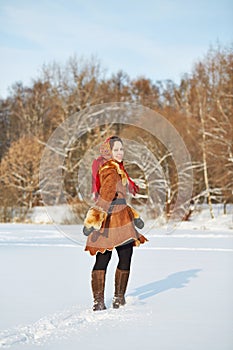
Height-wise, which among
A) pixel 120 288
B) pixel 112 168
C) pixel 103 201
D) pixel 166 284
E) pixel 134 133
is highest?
pixel 134 133

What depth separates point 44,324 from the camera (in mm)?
3316

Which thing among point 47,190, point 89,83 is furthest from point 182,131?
point 89,83

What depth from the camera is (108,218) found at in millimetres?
3953

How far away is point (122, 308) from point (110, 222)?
0.65 metres

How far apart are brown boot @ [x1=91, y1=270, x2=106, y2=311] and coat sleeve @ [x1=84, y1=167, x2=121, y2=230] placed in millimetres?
377

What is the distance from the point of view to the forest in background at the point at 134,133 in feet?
60.0

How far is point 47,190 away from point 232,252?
42.9ft

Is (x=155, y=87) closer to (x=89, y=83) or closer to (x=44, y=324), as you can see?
(x=89, y=83)

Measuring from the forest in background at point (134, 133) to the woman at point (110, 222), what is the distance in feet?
40.1

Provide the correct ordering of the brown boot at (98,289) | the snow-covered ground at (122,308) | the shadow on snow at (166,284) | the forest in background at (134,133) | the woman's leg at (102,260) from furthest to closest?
the forest in background at (134,133)
the shadow on snow at (166,284)
the woman's leg at (102,260)
the brown boot at (98,289)
the snow-covered ground at (122,308)

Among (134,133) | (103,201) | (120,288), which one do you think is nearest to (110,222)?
(103,201)

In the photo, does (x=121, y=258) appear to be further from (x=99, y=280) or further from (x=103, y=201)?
(x=103, y=201)

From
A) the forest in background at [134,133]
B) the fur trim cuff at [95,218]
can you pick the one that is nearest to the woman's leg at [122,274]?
the fur trim cuff at [95,218]

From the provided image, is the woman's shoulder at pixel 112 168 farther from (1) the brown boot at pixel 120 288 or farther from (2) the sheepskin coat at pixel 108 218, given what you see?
(1) the brown boot at pixel 120 288
